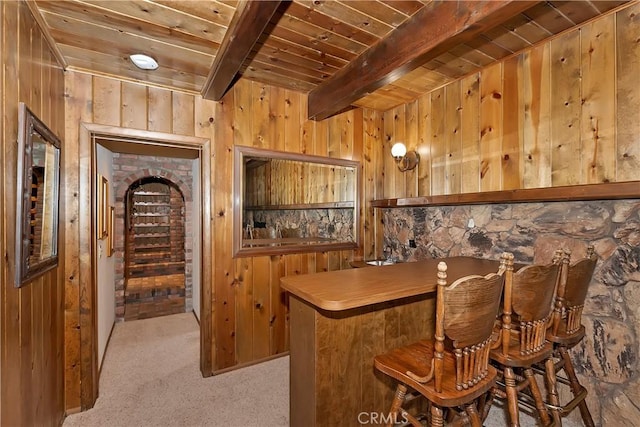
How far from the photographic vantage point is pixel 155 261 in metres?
4.70

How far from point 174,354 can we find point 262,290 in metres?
1.17

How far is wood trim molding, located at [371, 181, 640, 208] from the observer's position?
158cm

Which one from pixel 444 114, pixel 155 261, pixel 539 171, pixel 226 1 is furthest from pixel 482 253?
pixel 155 261

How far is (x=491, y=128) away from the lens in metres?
2.34

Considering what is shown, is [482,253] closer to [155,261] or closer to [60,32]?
[60,32]

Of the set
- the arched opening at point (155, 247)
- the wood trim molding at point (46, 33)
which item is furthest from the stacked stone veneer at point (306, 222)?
the arched opening at point (155, 247)

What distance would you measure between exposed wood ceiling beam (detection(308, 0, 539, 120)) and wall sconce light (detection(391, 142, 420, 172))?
0.87m

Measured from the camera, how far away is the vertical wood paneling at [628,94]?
1.64m

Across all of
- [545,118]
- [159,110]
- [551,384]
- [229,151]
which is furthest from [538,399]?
[159,110]

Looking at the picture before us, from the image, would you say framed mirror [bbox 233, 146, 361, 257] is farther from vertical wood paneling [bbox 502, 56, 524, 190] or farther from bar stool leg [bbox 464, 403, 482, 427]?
bar stool leg [bbox 464, 403, 482, 427]

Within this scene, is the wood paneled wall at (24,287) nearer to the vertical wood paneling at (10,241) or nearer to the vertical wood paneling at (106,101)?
the vertical wood paneling at (10,241)

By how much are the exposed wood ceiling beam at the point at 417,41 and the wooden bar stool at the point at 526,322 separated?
111cm

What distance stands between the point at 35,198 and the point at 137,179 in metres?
2.76

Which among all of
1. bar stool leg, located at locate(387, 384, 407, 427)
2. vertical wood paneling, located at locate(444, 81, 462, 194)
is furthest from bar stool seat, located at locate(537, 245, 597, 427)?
vertical wood paneling, located at locate(444, 81, 462, 194)
